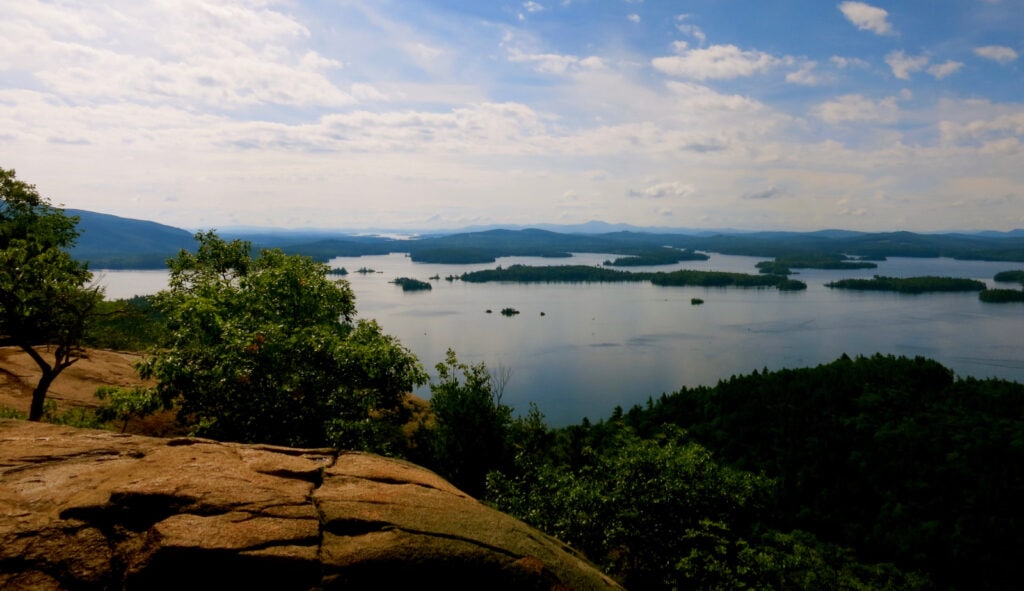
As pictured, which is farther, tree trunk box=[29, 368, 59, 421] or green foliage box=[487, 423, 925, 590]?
green foliage box=[487, 423, 925, 590]

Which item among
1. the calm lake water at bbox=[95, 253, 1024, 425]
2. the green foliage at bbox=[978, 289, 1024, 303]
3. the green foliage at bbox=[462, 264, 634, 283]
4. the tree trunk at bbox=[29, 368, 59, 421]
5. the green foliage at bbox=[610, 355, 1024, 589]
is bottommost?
the green foliage at bbox=[610, 355, 1024, 589]

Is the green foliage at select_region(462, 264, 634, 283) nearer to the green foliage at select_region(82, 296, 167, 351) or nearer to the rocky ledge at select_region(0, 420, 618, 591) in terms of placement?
the green foliage at select_region(82, 296, 167, 351)

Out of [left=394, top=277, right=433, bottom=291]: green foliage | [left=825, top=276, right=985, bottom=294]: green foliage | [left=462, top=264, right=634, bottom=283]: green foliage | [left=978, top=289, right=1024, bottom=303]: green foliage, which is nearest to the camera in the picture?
[left=978, top=289, right=1024, bottom=303]: green foliage

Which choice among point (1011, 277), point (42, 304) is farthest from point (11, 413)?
point (1011, 277)

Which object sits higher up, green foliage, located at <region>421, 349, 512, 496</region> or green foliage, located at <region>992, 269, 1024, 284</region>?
green foliage, located at <region>992, 269, 1024, 284</region>

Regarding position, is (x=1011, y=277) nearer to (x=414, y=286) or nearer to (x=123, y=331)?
(x=414, y=286)

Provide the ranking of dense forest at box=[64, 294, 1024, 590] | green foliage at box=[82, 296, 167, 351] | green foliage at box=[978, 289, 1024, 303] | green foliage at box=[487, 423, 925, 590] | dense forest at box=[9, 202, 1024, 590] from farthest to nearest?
green foliage at box=[978, 289, 1024, 303] < green foliage at box=[82, 296, 167, 351] < dense forest at box=[64, 294, 1024, 590] < green foliage at box=[487, 423, 925, 590] < dense forest at box=[9, 202, 1024, 590]

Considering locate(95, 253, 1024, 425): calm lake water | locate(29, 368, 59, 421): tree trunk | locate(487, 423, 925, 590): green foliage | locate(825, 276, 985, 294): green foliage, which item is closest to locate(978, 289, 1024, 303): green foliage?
locate(95, 253, 1024, 425): calm lake water

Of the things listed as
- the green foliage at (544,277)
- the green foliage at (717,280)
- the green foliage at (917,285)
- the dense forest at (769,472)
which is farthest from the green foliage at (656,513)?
the green foliage at (917,285)
